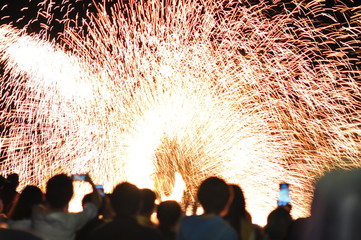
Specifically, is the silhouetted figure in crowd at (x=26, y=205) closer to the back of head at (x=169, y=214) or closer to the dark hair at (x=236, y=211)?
the back of head at (x=169, y=214)

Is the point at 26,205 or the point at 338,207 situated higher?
the point at 26,205

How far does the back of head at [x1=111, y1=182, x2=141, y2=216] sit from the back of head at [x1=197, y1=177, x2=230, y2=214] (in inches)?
17.1

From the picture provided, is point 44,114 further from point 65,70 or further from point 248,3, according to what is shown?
point 248,3

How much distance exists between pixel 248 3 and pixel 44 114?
5325 mm

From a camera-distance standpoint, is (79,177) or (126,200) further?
(79,177)

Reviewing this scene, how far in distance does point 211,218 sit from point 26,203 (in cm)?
221

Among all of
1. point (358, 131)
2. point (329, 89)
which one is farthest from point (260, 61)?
point (358, 131)

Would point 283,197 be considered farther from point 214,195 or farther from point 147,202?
point 214,195

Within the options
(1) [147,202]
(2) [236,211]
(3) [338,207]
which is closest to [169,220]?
(1) [147,202]

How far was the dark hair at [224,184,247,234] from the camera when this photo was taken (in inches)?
184

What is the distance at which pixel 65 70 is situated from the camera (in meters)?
14.8

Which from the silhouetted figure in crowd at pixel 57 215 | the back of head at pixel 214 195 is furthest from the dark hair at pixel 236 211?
the silhouetted figure in crowd at pixel 57 215

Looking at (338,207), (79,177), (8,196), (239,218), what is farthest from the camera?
(8,196)

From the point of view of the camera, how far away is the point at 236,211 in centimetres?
472
